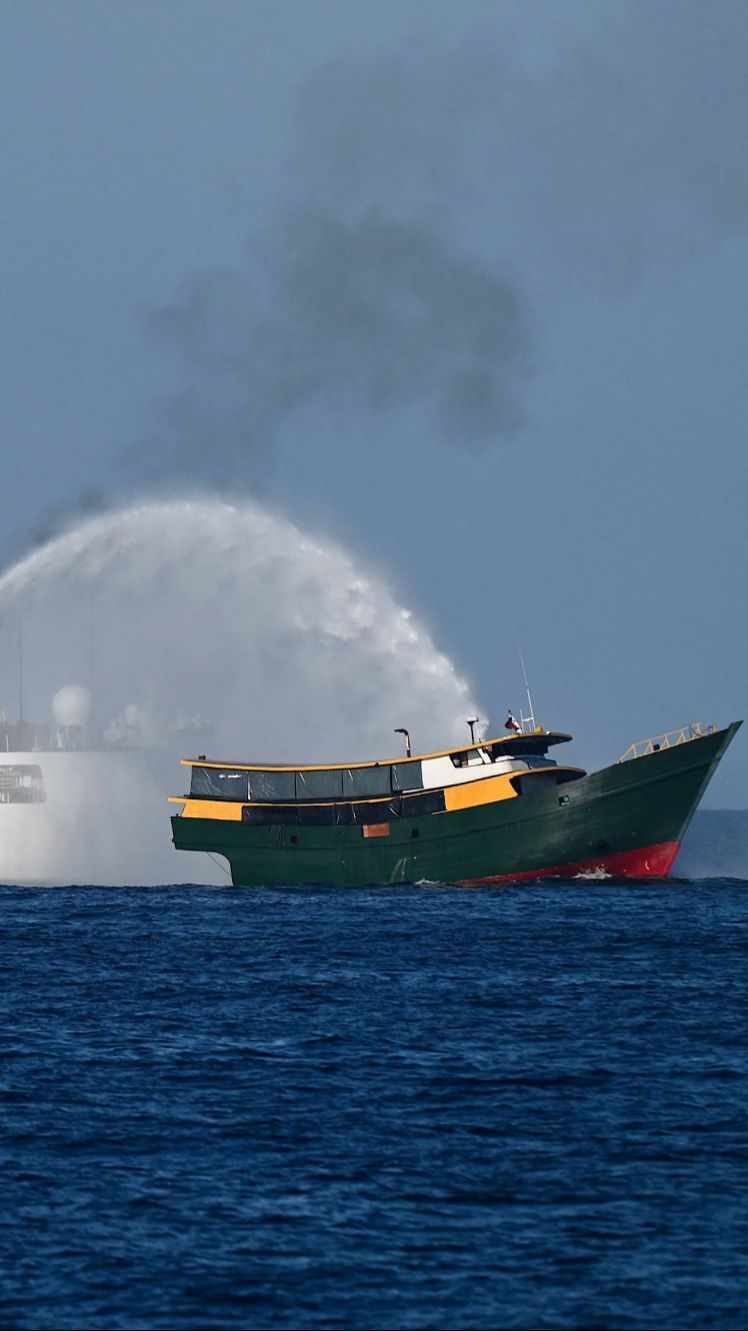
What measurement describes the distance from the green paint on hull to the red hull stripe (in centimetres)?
24

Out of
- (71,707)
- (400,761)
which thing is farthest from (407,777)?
(71,707)

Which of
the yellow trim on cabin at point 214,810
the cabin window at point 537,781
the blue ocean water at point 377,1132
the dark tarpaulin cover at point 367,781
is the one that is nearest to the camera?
the blue ocean water at point 377,1132

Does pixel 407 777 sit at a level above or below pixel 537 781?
above

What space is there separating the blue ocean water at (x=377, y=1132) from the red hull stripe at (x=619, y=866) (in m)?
12.9

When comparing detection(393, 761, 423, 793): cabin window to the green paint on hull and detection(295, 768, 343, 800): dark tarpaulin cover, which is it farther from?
detection(295, 768, 343, 800): dark tarpaulin cover

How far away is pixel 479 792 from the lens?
66.7 m

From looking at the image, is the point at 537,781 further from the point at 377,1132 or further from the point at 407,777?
the point at 377,1132

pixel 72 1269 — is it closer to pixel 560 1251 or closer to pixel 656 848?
pixel 560 1251

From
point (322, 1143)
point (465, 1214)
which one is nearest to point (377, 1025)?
point (322, 1143)

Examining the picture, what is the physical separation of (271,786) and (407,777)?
6487 millimetres

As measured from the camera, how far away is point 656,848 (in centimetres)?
6931

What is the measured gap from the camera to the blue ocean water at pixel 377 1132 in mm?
21766

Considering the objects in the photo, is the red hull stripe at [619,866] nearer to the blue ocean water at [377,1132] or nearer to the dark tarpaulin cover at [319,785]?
the dark tarpaulin cover at [319,785]

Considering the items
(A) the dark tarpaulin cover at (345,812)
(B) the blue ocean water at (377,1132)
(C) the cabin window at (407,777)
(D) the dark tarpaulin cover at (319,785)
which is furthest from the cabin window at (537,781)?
(B) the blue ocean water at (377,1132)
